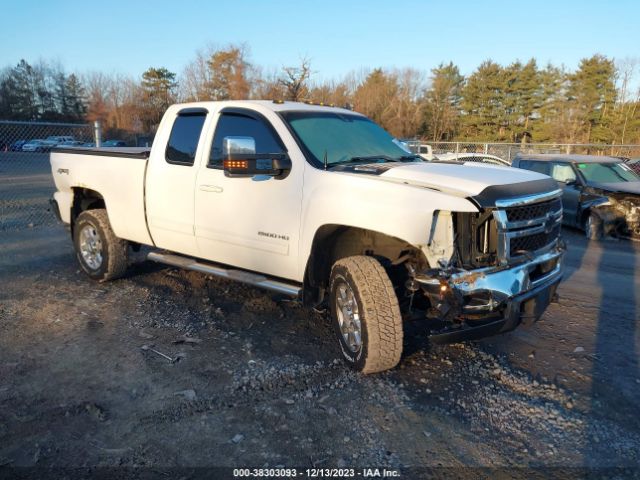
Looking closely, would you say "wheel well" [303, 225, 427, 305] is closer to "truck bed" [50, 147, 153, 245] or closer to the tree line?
"truck bed" [50, 147, 153, 245]

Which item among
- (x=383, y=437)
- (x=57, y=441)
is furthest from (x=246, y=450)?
(x=57, y=441)

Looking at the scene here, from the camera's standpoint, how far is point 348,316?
3.73m

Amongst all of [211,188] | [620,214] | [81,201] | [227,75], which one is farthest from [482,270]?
[227,75]

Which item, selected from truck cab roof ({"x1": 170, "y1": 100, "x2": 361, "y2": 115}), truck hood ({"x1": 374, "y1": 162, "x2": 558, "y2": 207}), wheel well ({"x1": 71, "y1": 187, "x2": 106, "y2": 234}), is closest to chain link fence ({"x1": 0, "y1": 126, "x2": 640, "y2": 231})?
truck cab roof ({"x1": 170, "y1": 100, "x2": 361, "y2": 115})

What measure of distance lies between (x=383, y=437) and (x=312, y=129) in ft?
8.70

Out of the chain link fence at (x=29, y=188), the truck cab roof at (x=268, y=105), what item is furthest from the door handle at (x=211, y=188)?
the chain link fence at (x=29, y=188)

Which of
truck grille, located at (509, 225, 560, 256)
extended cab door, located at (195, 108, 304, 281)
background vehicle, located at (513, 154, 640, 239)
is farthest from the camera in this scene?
background vehicle, located at (513, 154, 640, 239)

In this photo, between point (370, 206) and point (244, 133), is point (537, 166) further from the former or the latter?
point (370, 206)

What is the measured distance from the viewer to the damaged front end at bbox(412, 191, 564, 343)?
10.2 feet

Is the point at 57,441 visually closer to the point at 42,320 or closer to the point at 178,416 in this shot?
the point at 178,416

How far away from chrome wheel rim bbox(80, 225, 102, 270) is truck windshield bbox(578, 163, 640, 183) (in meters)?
9.07

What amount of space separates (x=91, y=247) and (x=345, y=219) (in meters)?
3.90

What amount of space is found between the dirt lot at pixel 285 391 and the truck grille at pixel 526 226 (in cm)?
100

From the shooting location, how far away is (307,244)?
3.87 m
